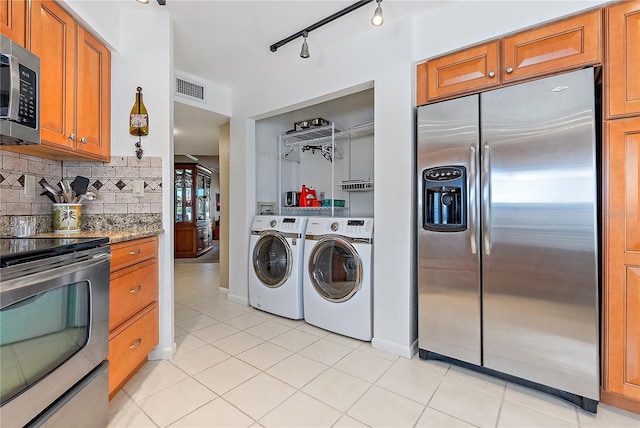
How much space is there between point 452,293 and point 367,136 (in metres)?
1.99

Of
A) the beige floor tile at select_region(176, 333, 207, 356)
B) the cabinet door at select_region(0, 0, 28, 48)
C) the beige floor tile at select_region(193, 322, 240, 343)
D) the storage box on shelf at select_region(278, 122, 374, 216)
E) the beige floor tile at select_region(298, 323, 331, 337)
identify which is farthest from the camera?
the storage box on shelf at select_region(278, 122, 374, 216)

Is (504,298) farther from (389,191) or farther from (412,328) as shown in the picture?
(389,191)

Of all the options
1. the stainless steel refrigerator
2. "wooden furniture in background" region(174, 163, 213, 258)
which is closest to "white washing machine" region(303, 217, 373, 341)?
the stainless steel refrigerator

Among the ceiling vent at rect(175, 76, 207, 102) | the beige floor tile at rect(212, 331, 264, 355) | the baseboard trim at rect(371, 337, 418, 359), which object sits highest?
the ceiling vent at rect(175, 76, 207, 102)

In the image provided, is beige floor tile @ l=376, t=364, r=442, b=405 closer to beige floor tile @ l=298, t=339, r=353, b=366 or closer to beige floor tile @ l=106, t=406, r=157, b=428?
beige floor tile @ l=298, t=339, r=353, b=366

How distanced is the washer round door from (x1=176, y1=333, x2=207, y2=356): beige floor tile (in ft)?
2.77

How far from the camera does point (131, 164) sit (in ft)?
7.12

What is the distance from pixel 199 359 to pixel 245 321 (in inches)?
30.5

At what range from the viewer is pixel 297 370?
199 centimetres

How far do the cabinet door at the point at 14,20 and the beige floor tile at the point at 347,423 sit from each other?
2.46m

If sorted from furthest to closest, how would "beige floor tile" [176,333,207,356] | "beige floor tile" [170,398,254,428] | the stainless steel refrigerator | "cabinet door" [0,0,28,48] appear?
"beige floor tile" [176,333,207,356], the stainless steel refrigerator, "beige floor tile" [170,398,254,428], "cabinet door" [0,0,28,48]

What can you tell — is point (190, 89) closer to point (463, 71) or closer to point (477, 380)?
point (463, 71)

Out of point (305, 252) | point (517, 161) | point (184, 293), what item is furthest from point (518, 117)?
point (184, 293)

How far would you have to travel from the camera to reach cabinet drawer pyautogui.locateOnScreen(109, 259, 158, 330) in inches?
62.8
